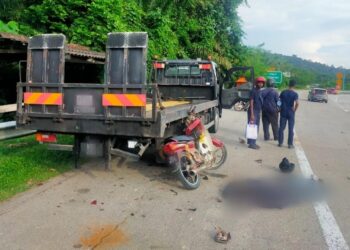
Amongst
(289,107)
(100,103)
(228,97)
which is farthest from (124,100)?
(228,97)

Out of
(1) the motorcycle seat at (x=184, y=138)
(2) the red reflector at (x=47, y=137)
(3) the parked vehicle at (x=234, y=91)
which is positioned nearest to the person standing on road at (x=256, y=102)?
(3) the parked vehicle at (x=234, y=91)

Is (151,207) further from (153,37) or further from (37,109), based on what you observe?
(153,37)

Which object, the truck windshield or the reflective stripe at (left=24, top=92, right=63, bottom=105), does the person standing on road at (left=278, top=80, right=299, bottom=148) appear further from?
the reflective stripe at (left=24, top=92, right=63, bottom=105)

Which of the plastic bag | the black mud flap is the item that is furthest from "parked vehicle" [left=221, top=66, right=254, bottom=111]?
the plastic bag

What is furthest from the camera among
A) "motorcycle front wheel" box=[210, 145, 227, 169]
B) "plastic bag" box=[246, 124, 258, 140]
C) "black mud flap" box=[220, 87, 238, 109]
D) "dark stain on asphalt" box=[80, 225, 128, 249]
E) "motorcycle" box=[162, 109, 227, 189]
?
"black mud flap" box=[220, 87, 238, 109]

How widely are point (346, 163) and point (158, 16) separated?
13848 millimetres

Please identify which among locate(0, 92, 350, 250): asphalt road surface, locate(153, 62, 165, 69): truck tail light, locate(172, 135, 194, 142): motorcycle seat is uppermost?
locate(153, 62, 165, 69): truck tail light

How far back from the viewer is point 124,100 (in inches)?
255

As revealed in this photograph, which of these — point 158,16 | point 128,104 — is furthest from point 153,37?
point 128,104

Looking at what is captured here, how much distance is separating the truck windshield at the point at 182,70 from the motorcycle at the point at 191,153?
15.4ft

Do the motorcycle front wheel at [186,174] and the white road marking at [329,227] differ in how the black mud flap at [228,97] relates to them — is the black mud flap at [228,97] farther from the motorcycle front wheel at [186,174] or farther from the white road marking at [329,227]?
the white road marking at [329,227]

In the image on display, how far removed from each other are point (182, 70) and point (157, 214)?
756 cm

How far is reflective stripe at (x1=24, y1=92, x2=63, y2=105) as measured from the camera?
684 cm

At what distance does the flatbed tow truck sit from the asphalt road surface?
70 centimetres
